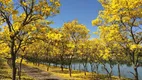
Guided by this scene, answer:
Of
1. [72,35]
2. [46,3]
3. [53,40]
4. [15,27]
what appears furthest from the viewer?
[72,35]

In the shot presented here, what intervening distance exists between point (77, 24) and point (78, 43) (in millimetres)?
5074

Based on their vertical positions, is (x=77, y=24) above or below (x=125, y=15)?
above

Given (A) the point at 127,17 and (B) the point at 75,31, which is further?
(B) the point at 75,31

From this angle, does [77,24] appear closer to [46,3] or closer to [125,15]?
[125,15]

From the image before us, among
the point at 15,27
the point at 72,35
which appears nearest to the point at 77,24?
the point at 72,35

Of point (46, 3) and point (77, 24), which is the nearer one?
point (46, 3)

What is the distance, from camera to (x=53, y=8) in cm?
2053

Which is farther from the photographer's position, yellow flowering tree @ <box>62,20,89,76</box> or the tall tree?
yellow flowering tree @ <box>62,20,89,76</box>

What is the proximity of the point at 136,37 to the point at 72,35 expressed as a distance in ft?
107

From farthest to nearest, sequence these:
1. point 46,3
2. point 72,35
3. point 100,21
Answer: point 72,35
point 100,21
point 46,3

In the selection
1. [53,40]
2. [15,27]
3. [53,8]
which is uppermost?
[53,8]

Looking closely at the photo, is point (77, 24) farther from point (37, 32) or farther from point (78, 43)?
point (37, 32)

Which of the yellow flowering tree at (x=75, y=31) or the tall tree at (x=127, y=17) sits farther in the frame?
the yellow flowering tree at (x=75, y=31)

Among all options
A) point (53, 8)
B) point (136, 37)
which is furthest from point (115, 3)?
point (53, 8)
